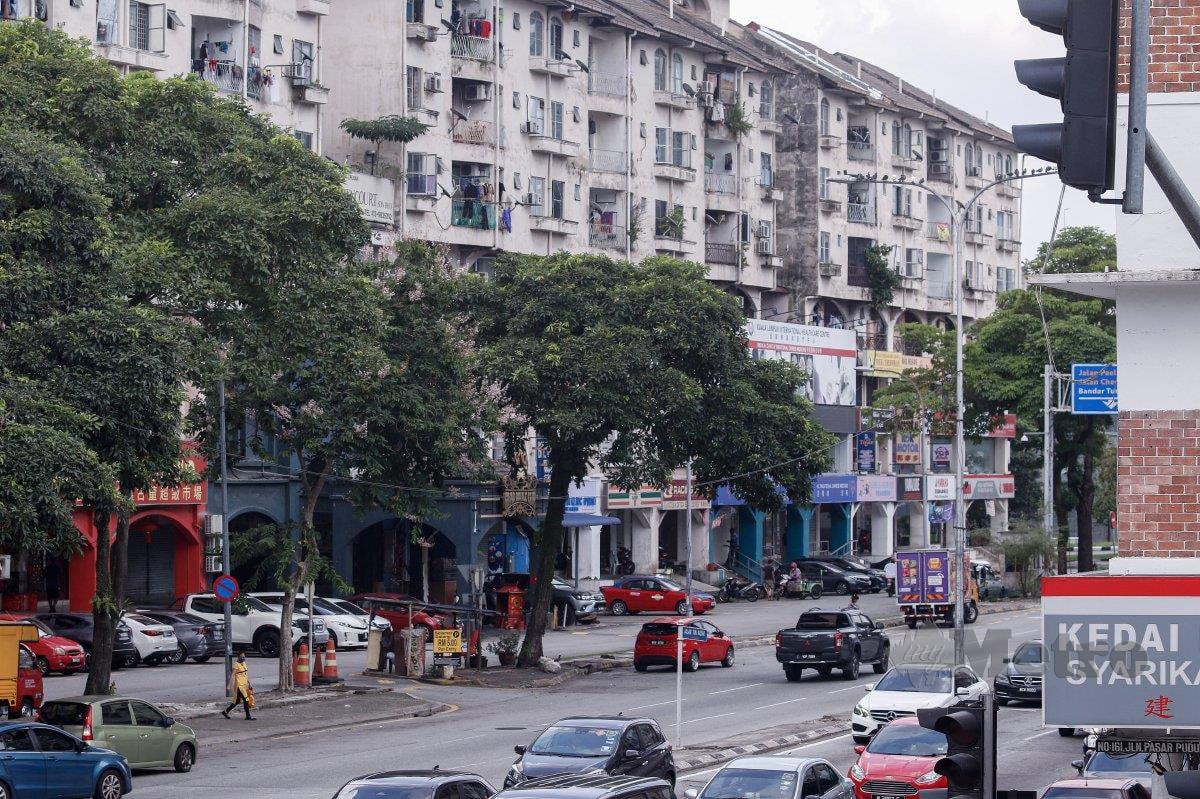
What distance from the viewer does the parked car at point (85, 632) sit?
141 feet

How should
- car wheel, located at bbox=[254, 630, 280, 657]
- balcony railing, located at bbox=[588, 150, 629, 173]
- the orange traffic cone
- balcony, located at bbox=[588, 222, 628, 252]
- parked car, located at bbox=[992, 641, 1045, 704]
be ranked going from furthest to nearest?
balcony railing, located at bbox=[588, 150, 629, 173], balcony, located at bbox=[588, 222, 628, 252], car wheel, located at bbox=[254, 630, 280, 657], the orange traffic cone, parked car, located at bbox=[992, 641, 1045, 704]

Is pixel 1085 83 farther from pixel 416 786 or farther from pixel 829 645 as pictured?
pixel 829 645

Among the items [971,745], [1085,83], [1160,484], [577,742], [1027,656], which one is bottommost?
[1027,656]

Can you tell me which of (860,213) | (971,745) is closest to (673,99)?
(860,213)

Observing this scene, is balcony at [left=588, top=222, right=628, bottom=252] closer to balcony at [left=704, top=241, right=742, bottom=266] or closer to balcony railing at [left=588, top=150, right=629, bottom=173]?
balcony railing at [left=588, top=150, right=629, bottom=173]

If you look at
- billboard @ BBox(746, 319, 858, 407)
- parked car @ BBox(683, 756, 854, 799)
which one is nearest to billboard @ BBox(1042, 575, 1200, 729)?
parked car @ BBox(683, 756, 854, 799)

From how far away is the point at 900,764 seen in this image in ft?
76.9

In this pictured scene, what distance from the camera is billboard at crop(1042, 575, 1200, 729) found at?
11.2 metres

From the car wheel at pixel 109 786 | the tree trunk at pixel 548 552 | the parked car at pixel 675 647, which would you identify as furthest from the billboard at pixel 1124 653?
the tree trunk at pixel 548 552

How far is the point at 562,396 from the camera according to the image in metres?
41.1

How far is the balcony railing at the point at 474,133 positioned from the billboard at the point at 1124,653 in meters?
53.0

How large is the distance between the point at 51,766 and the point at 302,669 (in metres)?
15.4

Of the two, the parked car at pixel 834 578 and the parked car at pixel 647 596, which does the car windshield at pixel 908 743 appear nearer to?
the parked car at pixel 647 596

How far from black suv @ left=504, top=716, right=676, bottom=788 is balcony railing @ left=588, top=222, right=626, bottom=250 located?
45811 mm
